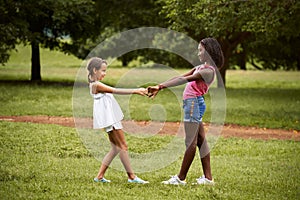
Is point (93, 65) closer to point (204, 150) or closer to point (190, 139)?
point (190, 139)

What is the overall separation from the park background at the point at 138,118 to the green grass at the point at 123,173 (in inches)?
0.5

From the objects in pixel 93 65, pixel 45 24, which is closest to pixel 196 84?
pixel 93 65

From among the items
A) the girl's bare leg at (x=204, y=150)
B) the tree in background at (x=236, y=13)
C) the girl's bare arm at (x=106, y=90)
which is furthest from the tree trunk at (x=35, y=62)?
the girl's bare leg at (x=204, y=150)

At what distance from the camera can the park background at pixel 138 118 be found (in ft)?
24.2

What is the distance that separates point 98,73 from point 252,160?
3.73m

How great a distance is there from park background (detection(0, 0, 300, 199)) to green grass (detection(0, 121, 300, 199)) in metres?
0.01

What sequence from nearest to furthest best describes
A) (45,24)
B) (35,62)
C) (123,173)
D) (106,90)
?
1. (106,90)
2. (123,173)
3. (45,24)
4. (35,62)

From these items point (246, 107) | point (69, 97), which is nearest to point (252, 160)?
point (246, 107)

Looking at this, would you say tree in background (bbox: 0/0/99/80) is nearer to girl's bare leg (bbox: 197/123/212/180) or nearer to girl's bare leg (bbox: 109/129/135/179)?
girl's bare leg (bbox: 109/129/135/179)

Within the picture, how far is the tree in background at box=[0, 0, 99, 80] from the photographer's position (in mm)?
25750

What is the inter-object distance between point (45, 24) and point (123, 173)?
21518 millimetres

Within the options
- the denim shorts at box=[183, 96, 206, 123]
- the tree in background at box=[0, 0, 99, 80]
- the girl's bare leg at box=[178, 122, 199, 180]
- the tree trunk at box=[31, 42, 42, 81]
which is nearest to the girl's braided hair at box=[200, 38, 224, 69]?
the denim shorts at box=[183, 96, 206, 123]

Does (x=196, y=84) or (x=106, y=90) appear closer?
(x=106, y=90)

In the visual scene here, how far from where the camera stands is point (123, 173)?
28.0ft
